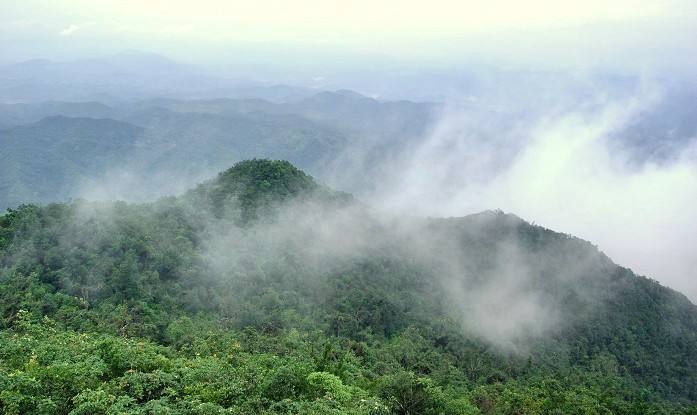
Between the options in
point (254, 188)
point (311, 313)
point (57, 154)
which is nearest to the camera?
point (311, 313)

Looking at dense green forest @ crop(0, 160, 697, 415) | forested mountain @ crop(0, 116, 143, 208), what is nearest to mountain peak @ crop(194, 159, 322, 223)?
dense green forest @ crop(0, 160, 697, 415)

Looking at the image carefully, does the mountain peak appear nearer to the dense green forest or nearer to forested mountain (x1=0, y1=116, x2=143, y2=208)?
the dense green forest

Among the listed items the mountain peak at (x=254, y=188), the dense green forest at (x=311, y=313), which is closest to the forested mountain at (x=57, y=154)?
the mountain peak at (x=254, y=188)

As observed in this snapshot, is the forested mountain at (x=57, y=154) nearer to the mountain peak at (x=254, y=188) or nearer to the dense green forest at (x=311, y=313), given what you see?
the mountain peak at (x=254, y=188)

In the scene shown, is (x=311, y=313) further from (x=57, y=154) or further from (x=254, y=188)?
(x=57, y=154)

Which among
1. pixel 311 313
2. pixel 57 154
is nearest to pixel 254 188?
pixel 311 313

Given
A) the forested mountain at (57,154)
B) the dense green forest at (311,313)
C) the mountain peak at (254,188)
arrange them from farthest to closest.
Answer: the forested mountain at (57,154) < the mountain peak at (254,188) < the dense green forest at (311,313)

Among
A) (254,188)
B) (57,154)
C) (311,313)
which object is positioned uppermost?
(254,188)

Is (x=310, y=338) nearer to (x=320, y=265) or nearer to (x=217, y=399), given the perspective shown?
(x=320, y=265)
